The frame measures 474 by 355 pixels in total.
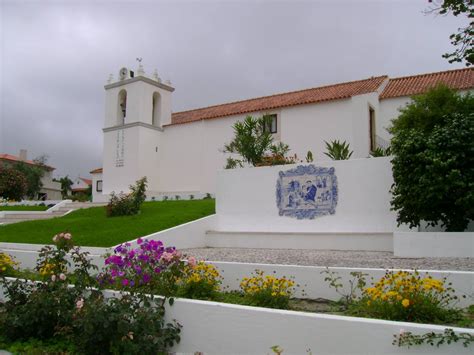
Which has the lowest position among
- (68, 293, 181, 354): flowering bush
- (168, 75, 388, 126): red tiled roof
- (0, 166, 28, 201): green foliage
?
(68, 293, 181, 354): flowering bush

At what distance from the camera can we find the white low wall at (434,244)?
840cm

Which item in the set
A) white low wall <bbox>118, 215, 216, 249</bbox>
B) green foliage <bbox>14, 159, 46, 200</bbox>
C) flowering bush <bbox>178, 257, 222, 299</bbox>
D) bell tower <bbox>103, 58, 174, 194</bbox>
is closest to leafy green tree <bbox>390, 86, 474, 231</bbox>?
flowering bush <bbox>178, 257, 222, 299</bbox>

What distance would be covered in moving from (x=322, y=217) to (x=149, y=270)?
7103 mm

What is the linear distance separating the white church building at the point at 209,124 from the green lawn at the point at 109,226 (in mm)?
6992

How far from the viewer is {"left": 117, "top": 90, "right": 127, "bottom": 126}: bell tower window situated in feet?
89.5

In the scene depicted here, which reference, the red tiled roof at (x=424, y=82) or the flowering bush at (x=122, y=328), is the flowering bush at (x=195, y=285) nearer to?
the flowering bush at (x=122, y=328)

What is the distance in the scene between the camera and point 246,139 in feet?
50.8

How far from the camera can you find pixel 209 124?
80.0 ft

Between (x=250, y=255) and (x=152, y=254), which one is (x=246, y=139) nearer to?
A: (x=250, y=255)

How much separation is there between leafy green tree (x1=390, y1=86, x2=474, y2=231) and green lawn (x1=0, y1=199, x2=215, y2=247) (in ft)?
23.1

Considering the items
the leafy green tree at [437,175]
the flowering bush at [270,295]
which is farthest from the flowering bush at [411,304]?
the leafy green tree at [437,175]

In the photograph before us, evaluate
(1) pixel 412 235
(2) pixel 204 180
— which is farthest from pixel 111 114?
(1) pixel 412 235

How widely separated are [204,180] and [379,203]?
1434 cm

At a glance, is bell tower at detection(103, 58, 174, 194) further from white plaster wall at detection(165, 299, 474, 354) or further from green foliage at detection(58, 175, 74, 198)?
green foliage at detection(58, 175, 74, 198)
